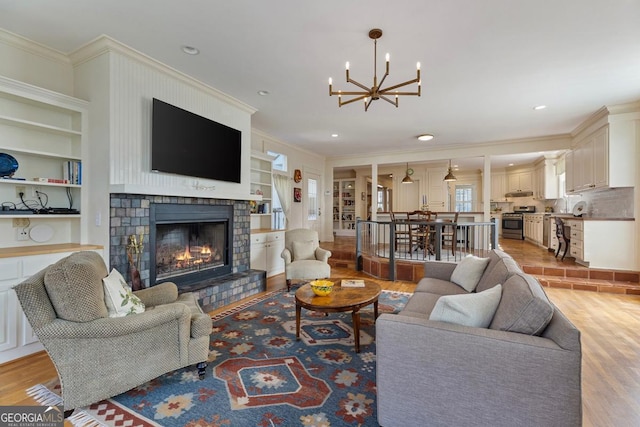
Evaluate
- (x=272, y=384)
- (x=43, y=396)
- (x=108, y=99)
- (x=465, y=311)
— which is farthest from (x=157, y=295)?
(x=465, y=311)

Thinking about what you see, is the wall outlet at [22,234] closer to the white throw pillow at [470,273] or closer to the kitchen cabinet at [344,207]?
the white throw pillow at [470,273]

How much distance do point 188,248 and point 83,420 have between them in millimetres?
2346

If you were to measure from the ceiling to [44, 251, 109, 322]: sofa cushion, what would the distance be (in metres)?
2.01

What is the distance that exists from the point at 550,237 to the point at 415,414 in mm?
7637

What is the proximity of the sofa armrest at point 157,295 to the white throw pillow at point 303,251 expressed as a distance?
7.97ft

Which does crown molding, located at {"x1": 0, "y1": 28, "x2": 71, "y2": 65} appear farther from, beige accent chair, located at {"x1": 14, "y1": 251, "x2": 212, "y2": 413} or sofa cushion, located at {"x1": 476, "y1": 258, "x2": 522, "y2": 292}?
sofa cushion, located at {"x1": 476, "y1": 258, "x2": 522, "y2": 292}

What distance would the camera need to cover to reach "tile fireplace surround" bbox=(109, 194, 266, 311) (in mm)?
2879

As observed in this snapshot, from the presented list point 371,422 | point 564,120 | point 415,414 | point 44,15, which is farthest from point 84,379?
point 564,120

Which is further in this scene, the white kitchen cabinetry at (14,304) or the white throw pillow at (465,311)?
the white kitchen cabinetry at (14,304)

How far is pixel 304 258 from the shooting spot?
4.85m

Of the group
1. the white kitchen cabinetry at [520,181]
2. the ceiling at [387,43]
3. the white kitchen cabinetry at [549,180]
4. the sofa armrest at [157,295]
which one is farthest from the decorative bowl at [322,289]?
the white kitchen cabinetry at [520,181]

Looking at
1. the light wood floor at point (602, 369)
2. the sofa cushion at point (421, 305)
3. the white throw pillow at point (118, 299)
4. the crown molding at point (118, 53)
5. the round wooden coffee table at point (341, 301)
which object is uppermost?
the crown molding at point (118, 53)

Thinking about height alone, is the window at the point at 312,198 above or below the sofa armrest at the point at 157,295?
above

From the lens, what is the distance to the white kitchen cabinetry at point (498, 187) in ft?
32.8
